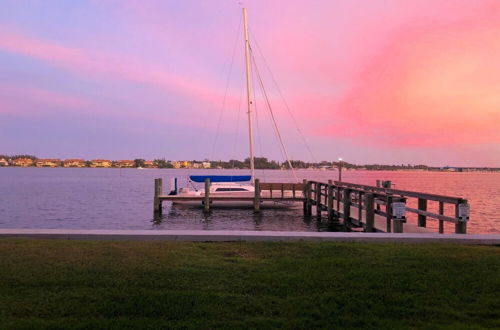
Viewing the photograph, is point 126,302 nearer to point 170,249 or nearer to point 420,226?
point 170,249

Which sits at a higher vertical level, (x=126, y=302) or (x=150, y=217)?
(x=126, y=302)

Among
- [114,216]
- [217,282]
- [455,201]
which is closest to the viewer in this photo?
[217,282]

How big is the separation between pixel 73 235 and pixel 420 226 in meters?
11.1

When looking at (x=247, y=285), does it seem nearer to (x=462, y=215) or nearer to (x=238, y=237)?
(x=238, y=237)

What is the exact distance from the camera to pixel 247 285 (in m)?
6.20

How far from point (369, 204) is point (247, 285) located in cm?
992

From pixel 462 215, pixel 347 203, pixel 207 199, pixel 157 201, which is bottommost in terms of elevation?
pixel 157 201

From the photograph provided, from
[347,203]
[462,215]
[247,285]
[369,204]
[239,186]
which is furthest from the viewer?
[239,186]

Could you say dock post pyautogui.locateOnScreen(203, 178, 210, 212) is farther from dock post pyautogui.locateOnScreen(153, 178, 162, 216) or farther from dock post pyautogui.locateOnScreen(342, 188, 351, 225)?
dock post pyautogui.locateOnScreen(342, 188, 351, 225)

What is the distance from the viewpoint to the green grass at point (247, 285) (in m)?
5.00

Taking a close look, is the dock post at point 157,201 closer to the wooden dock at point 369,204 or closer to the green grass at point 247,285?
the wooden dock at point 369,204

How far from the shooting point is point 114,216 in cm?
3047

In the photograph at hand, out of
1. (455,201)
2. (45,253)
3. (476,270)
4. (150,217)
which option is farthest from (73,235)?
(150,217)

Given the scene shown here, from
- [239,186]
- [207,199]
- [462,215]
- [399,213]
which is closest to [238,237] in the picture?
[399,213]
